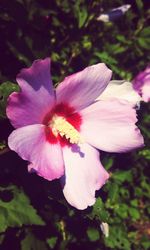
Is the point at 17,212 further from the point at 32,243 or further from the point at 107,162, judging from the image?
the point at 107,162

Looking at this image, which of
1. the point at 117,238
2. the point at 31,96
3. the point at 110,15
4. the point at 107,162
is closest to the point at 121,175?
the point at 107,162

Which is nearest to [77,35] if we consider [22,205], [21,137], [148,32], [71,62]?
[71,62]

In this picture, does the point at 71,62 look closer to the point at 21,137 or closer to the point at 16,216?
the point at 16,216

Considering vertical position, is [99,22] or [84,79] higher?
[84,79]

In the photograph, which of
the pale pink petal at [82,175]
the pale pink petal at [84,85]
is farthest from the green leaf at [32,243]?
the pale pink petal at [84,85]

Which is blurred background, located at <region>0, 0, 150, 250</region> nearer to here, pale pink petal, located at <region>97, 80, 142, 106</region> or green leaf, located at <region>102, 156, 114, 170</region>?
green leaf, located at <region>102, 156, 114, 170</region>
